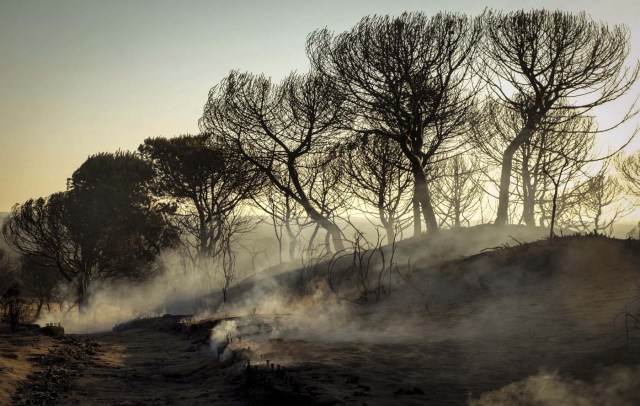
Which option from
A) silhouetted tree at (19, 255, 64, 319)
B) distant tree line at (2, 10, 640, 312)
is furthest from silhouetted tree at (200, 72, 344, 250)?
silhouetted tree at (19, 255, 64, 319)

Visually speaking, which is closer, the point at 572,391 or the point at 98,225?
the point at 572,391

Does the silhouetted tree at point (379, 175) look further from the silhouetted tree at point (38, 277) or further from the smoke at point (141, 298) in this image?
the silhouetted tree at point (38, 277)

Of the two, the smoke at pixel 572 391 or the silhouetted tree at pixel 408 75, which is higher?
the silhouetted tree at pixel 408 75

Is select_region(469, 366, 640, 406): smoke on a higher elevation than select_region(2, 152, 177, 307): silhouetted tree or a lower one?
lower

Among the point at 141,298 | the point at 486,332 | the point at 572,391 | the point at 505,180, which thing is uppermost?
the point at 505,180

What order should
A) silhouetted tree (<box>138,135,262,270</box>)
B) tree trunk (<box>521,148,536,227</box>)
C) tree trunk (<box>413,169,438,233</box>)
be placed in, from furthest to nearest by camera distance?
silhouetted tree (<box>138,135,262,270</box>), tree trunk (<box>521,148,536,227</box>), tree trunk (<box>413,169,438,233</box>)

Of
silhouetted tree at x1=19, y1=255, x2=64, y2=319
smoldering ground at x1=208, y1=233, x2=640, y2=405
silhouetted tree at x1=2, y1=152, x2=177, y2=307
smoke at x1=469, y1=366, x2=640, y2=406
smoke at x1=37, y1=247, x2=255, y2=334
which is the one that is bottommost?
smoke at x1=469, y1=366, x2=640, y2=406

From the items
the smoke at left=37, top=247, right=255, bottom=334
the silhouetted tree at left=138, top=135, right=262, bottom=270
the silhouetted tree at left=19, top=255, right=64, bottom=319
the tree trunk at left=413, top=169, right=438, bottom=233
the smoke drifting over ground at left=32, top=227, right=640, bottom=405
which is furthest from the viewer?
the silhouetted tree at left=19, top=255, right=64, bottom=319

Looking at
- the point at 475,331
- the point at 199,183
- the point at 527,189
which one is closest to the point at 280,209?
the point at 199,183

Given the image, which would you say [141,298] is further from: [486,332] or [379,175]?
[486,332]

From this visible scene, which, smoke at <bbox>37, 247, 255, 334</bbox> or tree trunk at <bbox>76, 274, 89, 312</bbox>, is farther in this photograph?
smoke at <bbox>37, 247, 255, 334</bbox>

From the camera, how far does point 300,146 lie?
26.2 m

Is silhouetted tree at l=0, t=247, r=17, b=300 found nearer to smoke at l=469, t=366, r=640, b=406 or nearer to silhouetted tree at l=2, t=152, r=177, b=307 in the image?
silhouetted tree at l=2, t=152, r=177, b=307

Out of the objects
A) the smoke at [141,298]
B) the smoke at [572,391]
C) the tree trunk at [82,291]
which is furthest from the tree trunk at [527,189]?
the tree trunk at [82,291]
